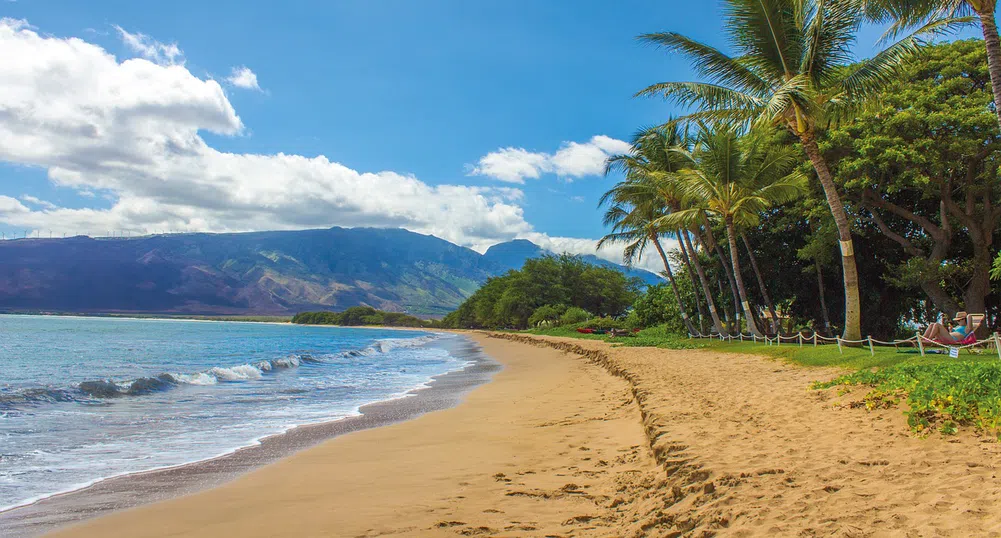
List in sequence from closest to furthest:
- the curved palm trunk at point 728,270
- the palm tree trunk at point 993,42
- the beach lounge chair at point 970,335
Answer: the palm tree trunk at point 993,42
the beach lounge chair at point 970,335
the curved palm trunk at point 728,270

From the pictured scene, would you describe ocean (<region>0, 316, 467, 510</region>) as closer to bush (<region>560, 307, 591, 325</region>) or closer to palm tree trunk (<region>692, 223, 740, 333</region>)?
palm tree trunk (<region>692, 223, 740, 333</region>)

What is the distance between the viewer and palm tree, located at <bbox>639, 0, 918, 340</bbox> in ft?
43.3

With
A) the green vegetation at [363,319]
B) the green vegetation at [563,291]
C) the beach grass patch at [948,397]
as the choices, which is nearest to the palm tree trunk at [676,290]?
the beach grass patch at [948,397]

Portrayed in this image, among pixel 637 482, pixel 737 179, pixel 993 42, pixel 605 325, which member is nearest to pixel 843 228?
pixel 993 42

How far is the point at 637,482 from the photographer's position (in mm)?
4918

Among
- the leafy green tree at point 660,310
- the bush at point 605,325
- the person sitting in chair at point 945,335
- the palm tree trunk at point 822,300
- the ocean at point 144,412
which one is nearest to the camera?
the ocean at point 144,412

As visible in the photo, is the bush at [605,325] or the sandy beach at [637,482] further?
the bush at [605,325]

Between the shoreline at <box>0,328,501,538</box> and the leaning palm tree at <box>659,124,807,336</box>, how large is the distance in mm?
14534

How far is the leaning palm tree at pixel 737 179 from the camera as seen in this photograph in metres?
19.8

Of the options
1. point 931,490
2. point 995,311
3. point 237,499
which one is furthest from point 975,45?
point 237,499

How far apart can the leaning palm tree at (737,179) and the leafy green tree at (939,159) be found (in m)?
1.96

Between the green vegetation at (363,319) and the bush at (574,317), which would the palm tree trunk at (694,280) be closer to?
the bush at (574,317)

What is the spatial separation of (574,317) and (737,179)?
34233 millimetres

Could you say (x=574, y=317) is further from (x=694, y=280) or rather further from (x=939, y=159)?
(x=939, y=159)
